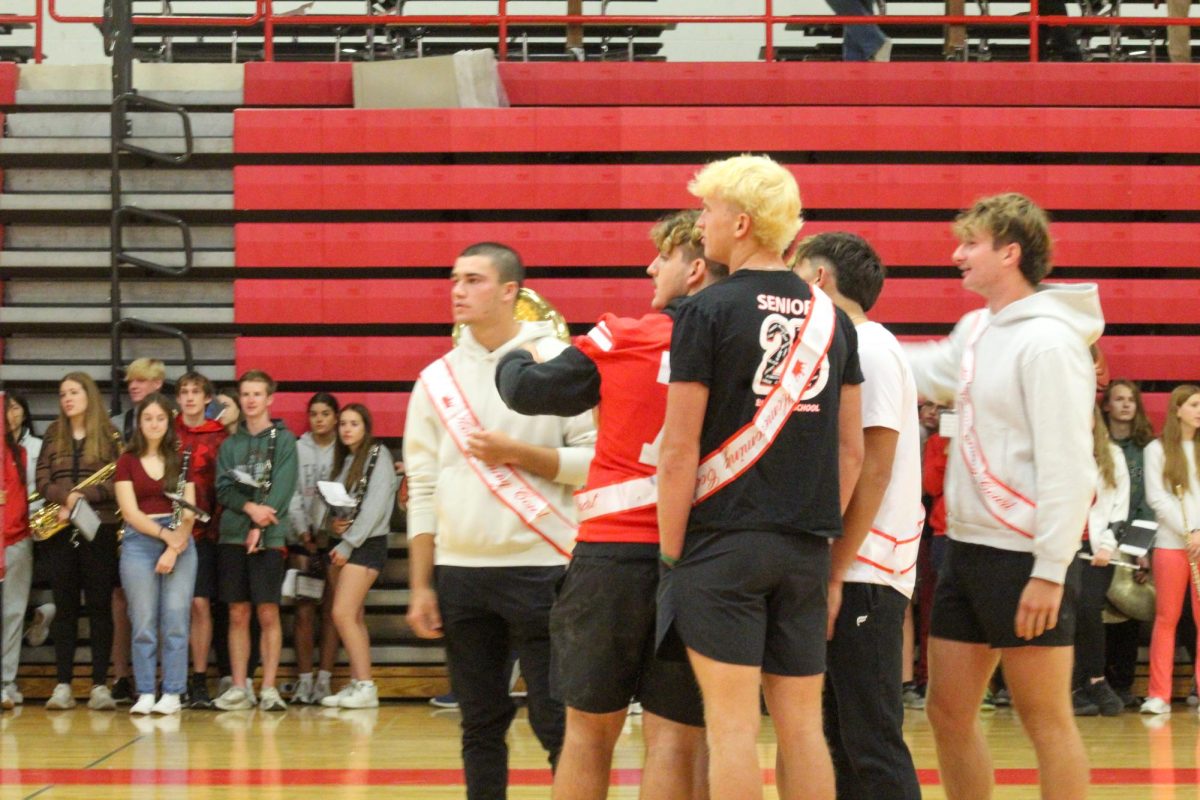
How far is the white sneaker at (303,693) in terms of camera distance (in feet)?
27.2

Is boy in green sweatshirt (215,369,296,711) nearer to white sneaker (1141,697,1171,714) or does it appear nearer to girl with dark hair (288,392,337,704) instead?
girl with dark hair (288,392,337,704)

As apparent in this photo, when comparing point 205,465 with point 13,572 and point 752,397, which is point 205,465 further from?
point 752,397

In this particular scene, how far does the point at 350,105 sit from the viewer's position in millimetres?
9555

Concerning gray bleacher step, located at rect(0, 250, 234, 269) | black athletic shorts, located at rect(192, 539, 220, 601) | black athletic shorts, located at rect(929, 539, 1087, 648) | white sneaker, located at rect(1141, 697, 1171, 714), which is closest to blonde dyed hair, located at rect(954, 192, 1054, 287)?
black athletic shorts, located at rect(929, 539, 1087, 648)

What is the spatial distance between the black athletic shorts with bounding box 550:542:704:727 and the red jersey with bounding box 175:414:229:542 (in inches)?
206

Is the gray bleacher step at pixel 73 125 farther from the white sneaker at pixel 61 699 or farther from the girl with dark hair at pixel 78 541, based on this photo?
the white sneaker at pixel 61 699

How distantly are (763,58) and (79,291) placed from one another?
15.9 ft

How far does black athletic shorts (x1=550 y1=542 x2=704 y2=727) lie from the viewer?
3.31 m

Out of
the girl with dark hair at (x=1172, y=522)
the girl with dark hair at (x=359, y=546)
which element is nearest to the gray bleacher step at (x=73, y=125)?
the girl with dark hair at (x=359, y=546)

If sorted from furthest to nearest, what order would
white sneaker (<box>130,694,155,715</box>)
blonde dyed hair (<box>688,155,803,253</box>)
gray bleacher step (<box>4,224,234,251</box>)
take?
gray bleacher step (<box>4,224,234,251</box>) → white sneaker (<box>130,694,155,715</box>) → blonde dyed hair (<box>688,155,803,253</box>)

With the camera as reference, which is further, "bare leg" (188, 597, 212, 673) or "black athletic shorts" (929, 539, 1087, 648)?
"bare leg" (188, 597, 212, 673)

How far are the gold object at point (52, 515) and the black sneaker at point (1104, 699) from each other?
18.2ft

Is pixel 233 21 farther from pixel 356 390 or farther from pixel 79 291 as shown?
pixel 356 390

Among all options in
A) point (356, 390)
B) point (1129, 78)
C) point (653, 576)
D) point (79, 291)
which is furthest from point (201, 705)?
point (1129, 78)
